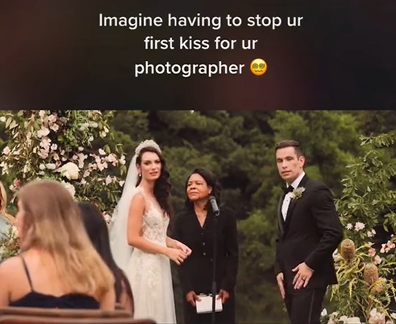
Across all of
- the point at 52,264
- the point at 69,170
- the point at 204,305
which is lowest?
the point at 204,305

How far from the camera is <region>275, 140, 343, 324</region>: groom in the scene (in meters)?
6.24

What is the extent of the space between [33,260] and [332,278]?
295cm

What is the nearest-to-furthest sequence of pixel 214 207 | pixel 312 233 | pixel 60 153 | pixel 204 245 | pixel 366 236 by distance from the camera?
pixel 214 207 < pixel 312 233 < pixel 204 245 < pixel 60 153 < pixel 366 236

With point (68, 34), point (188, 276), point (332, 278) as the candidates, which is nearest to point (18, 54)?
point (68, 34)

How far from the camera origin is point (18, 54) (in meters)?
5.99

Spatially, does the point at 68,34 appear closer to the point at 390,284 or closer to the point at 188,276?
the point at 188,276

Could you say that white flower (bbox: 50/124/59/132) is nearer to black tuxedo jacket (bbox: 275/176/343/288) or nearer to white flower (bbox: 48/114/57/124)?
white flower (bbox: 48/114/57/124)

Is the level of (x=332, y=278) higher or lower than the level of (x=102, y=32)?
lower

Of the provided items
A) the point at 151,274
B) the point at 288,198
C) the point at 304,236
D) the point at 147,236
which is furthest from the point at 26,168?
the point at 304,236

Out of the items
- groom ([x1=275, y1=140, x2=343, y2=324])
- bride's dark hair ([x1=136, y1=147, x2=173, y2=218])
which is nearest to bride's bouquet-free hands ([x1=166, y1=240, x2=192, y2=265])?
bride's dark hair ([x1=136, y1=147, x2=173, y2=218])

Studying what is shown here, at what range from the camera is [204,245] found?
6.62 metres

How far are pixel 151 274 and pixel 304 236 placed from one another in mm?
996

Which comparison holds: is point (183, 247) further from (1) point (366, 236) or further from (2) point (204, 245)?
(1) point (366, 236)

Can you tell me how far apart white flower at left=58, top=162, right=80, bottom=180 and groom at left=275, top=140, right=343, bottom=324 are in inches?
52.2
